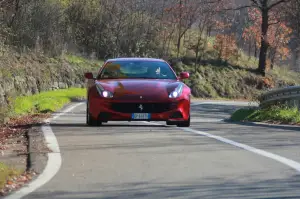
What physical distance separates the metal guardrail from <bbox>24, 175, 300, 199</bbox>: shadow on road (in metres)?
11.9

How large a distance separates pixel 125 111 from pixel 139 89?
492 mm

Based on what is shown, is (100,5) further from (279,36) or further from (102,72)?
(102,72)

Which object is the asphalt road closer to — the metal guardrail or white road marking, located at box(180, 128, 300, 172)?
white road marking, located at box(180, 128, 300, 172)

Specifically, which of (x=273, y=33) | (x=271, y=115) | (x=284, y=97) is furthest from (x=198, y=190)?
(x=273, y=33)

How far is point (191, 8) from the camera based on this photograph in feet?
166

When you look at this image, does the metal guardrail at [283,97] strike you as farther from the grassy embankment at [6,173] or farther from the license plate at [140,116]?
the grassy embankment at [6,173]

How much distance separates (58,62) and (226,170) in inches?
Answer: 1250

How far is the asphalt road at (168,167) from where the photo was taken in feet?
23.2

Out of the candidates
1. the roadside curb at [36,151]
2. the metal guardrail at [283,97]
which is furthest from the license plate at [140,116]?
the metal guardrail at [283,97]

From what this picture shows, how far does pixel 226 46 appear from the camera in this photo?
176 ft

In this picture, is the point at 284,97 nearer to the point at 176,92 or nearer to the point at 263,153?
the point at 176,92

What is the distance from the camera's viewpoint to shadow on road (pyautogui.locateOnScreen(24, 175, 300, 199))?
6.86m

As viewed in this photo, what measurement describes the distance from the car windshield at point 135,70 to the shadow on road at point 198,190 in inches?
273

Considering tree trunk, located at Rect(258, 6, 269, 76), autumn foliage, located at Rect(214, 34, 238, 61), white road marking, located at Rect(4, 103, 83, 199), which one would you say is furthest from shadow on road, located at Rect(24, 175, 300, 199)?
autumn foliage, located at Rect(214, 34, 238, 61)
